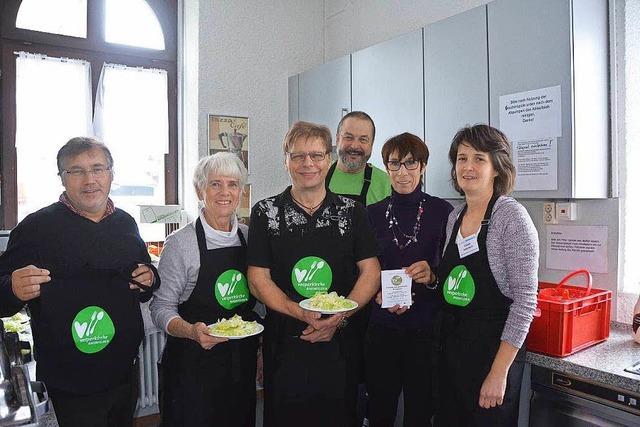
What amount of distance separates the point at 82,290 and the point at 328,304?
76cm

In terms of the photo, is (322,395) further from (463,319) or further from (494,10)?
(494,10)

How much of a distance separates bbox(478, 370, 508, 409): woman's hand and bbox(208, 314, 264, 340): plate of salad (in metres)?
0.72

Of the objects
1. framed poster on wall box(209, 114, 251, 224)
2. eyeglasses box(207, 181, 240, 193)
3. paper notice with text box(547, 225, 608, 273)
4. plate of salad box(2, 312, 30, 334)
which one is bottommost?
plate of salad box(2, 312, 30, 334)

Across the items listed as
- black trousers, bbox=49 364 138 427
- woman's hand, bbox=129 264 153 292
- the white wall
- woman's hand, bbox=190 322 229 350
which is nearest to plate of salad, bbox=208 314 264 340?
woman's hand, bbox=190 322 229 350

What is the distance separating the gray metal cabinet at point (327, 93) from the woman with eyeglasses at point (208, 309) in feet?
5.16

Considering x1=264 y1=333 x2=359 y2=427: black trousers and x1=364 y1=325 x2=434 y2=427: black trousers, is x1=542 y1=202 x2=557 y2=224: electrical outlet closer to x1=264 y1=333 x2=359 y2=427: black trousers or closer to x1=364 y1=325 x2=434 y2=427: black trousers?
x1=364 y1=325 x2=434 y2=427: black trousers

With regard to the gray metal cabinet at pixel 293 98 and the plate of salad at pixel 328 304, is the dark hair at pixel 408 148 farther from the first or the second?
the gray metal cabinet at pixel 293 98

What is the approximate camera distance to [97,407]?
164 centimetres

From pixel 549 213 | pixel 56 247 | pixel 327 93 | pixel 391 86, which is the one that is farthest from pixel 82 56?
pixel 549 213

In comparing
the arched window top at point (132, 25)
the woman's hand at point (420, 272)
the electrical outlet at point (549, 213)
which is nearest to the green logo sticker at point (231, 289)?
the woman's hand at point (420, 272)

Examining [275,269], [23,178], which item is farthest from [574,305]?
[23,178]

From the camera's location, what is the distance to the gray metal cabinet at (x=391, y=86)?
8.93 ft

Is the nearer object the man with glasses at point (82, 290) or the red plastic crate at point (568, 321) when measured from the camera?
the man with glasses at point (82, 290)

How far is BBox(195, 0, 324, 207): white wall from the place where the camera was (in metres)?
3.65
